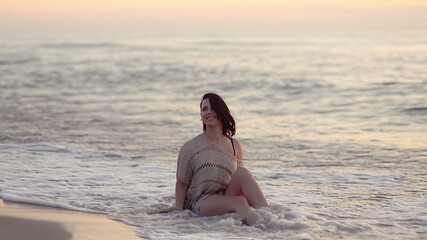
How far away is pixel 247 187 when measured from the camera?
17.9ft

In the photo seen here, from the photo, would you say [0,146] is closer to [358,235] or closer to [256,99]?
[358,235]

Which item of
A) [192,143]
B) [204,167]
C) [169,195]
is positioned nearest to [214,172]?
[204,167]

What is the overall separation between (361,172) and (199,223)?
11.3ft

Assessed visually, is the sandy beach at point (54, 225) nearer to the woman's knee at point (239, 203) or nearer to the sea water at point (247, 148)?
the sea water at point (247, 148)

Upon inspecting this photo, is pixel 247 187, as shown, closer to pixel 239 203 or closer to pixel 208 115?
pixel 239 203

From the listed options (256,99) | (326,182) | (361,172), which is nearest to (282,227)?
(326,182)

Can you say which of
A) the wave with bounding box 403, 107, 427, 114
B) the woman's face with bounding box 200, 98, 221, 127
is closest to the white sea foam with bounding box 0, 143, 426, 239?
the woman's face with bounding box 200, 98, 221, 127

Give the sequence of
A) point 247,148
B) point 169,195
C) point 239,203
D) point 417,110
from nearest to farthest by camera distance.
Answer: point 239,203 < point 169,195 < point 247,148 < point 417,110

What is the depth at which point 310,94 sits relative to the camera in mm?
19438

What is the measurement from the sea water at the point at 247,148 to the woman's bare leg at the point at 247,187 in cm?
16

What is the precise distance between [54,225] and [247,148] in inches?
208

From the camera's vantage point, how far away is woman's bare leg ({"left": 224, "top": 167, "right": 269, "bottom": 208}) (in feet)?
17.9

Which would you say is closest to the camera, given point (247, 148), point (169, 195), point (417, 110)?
point (169, 195)

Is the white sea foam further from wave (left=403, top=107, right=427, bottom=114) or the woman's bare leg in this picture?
wave (left=403, top=107, right=427, bottom=114)
